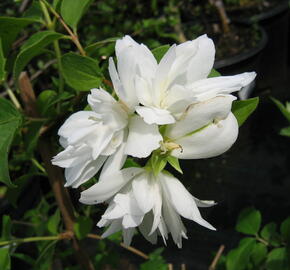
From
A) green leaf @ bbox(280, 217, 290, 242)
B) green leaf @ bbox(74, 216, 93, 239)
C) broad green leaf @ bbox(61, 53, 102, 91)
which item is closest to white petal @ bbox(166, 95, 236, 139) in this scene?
broad green leaf @ bbox(61, 53, 102, 91)

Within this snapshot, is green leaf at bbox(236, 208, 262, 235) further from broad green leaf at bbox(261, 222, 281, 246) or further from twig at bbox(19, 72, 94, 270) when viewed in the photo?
twig at bbox(19, 72, 94, 270)

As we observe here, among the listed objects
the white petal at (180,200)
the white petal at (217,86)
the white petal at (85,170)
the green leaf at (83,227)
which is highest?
the white petal at (217,86)

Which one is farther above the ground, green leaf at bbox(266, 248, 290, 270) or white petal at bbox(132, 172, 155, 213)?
white petal at bbox(132, 172, 155, 213)

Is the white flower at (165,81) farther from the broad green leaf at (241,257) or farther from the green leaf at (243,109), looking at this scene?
the broad green leaf at (241,257)

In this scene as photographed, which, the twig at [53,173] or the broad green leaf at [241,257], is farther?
the broad green leaf at [241,257]

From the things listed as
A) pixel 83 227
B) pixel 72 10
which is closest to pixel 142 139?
pixel 72 10

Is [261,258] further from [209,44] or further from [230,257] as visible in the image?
[209,44]

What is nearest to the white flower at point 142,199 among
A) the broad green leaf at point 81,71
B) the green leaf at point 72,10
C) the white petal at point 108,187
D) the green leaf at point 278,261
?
the white petal at point 108,187
